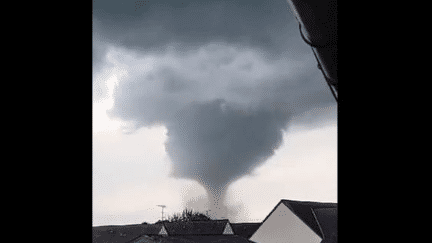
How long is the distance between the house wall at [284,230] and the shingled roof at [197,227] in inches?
375

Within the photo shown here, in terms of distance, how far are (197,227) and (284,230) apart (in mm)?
13110

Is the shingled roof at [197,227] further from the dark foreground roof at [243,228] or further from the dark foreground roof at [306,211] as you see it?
the dark foreground roof at [306,211]

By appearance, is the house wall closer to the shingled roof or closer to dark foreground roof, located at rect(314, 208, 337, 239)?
dark foreground roof, located at rect(314, 208, 337, 239)

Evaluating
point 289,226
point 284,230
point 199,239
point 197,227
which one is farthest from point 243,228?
point 289,226

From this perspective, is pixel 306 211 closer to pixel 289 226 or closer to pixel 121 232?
pixel 289 226

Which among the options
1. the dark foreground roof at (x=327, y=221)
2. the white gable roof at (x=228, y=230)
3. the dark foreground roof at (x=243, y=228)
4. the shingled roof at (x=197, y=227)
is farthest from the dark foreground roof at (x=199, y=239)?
the shingled roof at (x=197, y=227)

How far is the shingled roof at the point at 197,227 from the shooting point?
1253 inches

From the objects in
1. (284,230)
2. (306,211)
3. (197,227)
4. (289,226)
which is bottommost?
(284,230)

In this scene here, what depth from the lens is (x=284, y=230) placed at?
21.4 metres

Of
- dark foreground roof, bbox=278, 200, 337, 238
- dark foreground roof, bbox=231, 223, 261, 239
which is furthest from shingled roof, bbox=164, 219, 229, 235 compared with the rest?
dark foreground roof, bbox=278, 200, 337, 238

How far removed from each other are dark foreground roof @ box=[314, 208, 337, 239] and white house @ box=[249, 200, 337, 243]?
0.59 ft

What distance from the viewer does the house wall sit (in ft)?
68.4
